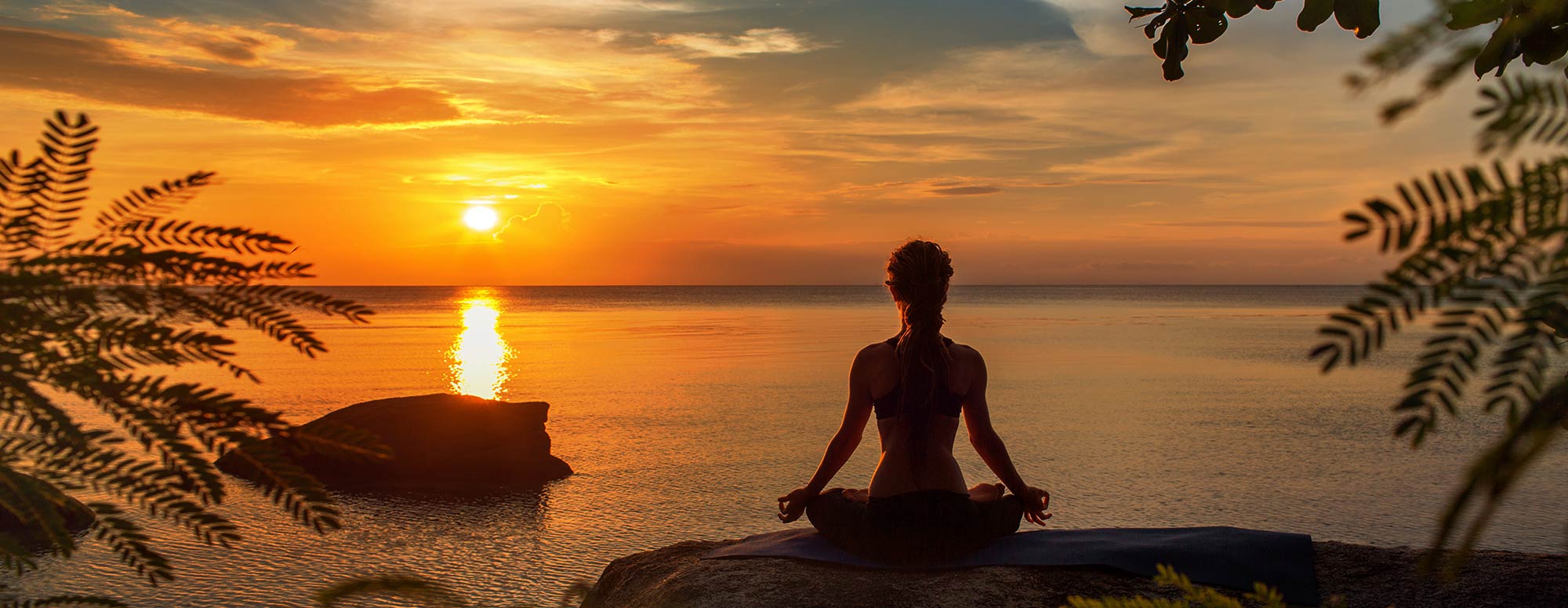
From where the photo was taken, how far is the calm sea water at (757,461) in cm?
1044

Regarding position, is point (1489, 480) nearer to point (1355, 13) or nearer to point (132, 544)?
point (132, 544)

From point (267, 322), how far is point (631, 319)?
62.5m

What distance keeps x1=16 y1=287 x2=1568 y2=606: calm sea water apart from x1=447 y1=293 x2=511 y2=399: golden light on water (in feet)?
0.61

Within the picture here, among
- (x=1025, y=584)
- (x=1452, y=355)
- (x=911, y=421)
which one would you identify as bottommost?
(x=1025, y=584)

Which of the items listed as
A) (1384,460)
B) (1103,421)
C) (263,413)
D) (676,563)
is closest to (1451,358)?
(263,413)

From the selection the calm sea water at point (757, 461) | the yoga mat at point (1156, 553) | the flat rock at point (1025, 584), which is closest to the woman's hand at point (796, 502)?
the yoga mat at point (1156, 553)

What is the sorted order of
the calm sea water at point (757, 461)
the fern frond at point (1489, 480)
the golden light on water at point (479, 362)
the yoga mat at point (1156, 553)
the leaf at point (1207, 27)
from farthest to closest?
the golden light on water at point (479, 362) → the calm sea water at point (757, 461) → the yoga mat at point (1156, 553) → the leaf at point (1207, 27) → the fern frond at point (1489, 480)

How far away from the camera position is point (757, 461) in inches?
593

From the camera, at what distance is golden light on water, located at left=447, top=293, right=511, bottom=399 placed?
24.9m

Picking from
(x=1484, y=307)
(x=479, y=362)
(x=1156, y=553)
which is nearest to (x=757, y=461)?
(x=1156, y=553)

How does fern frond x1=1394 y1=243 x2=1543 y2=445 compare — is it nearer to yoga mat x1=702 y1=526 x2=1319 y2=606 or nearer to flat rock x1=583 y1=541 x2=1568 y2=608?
flat rock x1=583 y1=541 x2=1568 y2=608

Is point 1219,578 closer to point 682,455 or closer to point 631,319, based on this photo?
point 682,455

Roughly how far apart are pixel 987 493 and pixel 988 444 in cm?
29

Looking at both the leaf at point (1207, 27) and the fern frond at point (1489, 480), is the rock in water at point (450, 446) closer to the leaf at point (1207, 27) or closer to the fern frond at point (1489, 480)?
Result: the leaf at point (1207, 27)
